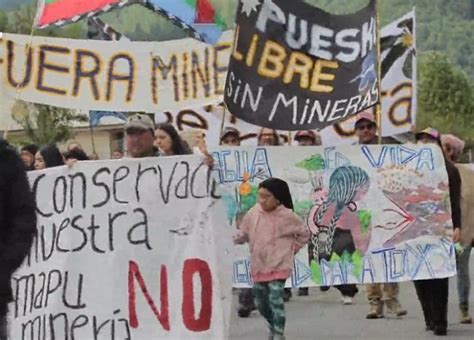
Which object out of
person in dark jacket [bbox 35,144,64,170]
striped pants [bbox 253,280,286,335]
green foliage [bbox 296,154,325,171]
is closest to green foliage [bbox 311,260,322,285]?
green foliage [bbox 296,154,325,171]

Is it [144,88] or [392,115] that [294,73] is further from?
[392,115]

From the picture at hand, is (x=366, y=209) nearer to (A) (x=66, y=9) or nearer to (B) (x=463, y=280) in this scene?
(B) (x=463, y=280)

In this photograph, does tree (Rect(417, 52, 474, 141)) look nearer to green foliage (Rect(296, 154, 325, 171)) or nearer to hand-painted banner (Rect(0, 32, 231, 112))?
green foliage (Rect(296, 154, 325, 171))

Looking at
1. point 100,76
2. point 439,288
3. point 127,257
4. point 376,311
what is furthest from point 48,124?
point 127,257

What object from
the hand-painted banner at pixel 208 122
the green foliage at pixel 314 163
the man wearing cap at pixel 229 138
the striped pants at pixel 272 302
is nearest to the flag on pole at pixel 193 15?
the hand-painted banner at pixel 208 122

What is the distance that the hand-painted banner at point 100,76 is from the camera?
38.7ft

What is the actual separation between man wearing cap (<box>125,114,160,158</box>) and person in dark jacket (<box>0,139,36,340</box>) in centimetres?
264

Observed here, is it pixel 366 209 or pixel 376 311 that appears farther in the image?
pixel 376 311

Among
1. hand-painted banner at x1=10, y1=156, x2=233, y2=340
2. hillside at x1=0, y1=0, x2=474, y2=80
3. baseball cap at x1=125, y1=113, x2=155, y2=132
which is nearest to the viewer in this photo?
hand-painted banner at x1=10, y1=156, x2=233, y2=340

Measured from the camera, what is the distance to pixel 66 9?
15930 mm

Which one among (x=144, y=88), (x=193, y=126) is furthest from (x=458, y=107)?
(x=144, y=88)

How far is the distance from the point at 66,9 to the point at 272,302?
22.3ft

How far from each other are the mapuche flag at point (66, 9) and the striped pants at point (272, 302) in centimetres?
635

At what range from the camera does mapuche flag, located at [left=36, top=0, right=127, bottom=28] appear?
51.7 ft
